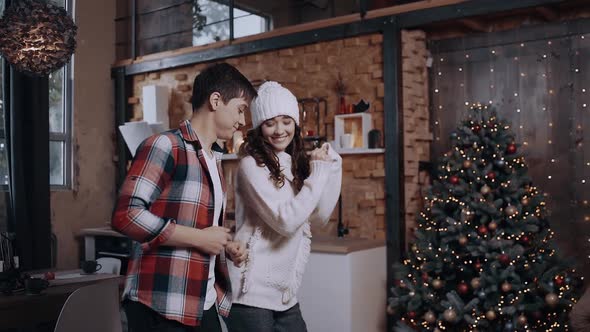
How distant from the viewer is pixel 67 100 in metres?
6.05

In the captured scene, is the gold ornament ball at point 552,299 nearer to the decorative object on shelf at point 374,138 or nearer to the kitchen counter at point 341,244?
the kitchen counter at point 341,244

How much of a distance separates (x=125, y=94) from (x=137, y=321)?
5.10 metres

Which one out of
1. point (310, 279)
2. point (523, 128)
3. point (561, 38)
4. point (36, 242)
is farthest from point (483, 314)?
point (36, 242)

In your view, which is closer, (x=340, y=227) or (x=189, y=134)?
(x=189, y=134)

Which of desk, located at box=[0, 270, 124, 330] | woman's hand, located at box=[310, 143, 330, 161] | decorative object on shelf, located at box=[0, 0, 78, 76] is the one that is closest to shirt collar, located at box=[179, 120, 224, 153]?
woman's hand, located at box=[310, 143, 330, 161]

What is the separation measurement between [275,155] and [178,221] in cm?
56

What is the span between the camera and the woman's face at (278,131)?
6.82 ft

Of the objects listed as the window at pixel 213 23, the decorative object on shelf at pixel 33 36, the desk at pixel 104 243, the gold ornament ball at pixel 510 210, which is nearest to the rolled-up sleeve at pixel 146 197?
the decorative object on shelf at pixel 33 36

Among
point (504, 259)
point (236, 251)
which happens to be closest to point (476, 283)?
point (504, 259)

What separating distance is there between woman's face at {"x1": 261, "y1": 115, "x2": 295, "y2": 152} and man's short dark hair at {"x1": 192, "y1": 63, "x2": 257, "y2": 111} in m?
0.31

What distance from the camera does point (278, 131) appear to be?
6.82ft

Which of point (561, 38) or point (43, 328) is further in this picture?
point (561, 38)

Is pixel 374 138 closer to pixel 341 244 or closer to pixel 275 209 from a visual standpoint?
pixel 341 244

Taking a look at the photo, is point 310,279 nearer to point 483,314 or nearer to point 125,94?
point 483,314
